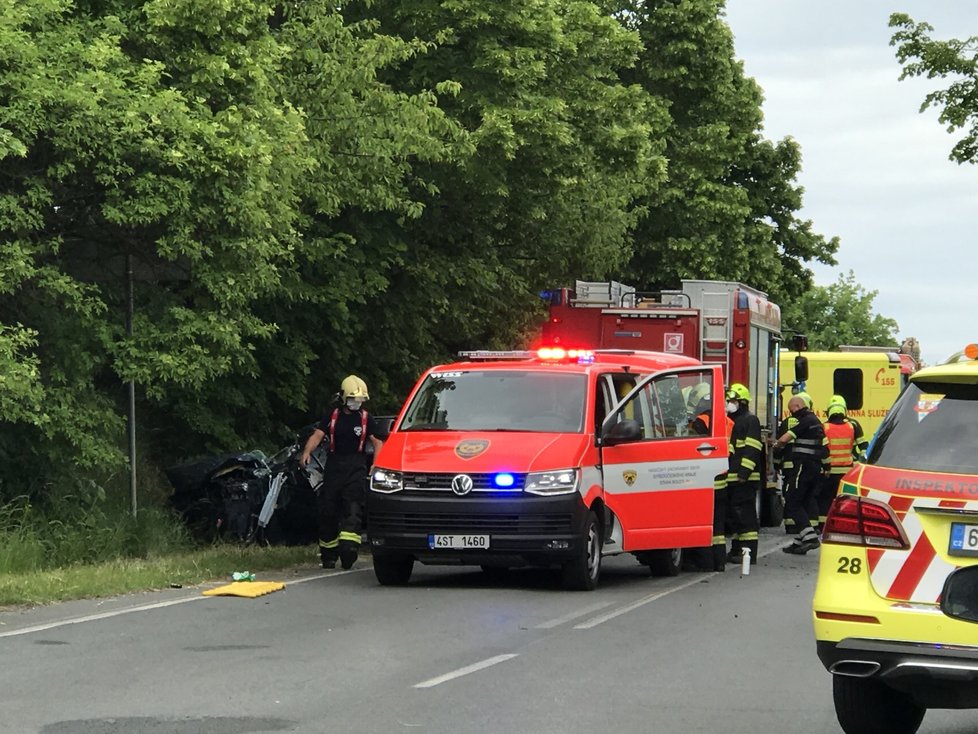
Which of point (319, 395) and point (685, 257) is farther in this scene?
point (685, 257)

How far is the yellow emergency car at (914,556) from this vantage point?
7.07 metres

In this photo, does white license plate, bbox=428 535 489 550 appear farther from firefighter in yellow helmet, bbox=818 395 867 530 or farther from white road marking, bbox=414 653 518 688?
firefighter in yellow helmet, bbox=818 395 867 530

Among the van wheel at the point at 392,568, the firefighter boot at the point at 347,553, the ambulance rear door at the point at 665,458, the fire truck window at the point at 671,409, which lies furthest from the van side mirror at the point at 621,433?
the firefighter boot at the point at 347,553

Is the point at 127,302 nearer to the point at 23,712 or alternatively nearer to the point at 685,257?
the point at 23,712

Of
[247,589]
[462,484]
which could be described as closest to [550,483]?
[462,484]

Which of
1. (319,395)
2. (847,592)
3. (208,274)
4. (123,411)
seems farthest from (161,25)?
(847,592)

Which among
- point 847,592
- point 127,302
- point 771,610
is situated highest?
Result: point 127,302

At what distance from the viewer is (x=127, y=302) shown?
61.5 feet

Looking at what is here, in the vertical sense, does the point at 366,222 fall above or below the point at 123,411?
above

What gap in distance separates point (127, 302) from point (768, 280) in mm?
31477

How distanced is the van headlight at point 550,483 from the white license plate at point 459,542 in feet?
1.85

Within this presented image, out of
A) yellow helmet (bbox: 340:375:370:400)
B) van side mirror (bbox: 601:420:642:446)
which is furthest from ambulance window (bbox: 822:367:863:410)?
van side mirror (bbox: 601:420:642:446)

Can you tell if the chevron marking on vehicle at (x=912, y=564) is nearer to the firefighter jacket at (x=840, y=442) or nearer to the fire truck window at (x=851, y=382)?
the firefighter jacket at (x=840, y=442)

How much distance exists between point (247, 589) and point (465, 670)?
490cm
